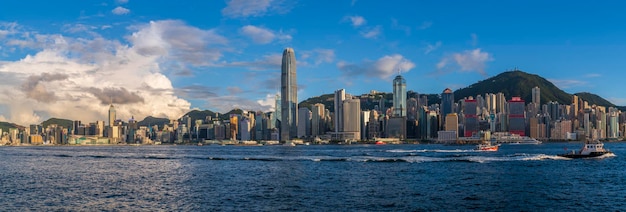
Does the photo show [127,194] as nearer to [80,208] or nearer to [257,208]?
[80,208]

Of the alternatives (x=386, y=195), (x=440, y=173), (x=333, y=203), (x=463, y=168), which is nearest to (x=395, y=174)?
(x=440, y=173)

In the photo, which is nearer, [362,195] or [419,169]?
[362,195]

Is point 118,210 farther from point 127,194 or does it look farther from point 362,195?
point 362,195

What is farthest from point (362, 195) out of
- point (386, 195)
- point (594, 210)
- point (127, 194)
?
point (127, 194)

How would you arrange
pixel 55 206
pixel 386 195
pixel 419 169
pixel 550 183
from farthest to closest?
1. pixel 419 169
2. pixel 550 183
3. pixel 386 195
4. pixel 55 206

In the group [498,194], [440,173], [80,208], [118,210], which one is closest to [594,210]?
[498,194]

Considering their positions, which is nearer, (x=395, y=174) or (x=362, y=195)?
(x=362, y=195)

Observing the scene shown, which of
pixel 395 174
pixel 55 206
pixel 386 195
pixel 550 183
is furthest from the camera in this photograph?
pixel 395 174

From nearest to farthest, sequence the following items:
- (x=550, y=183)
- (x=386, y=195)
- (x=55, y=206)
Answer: (x=55, y=206), (x=386, y=195), (x=550, y=183)

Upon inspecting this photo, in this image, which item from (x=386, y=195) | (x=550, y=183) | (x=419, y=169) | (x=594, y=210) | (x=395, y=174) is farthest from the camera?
(x=419, y=169)

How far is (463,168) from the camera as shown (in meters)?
96.0

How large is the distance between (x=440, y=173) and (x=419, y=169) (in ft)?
30.6

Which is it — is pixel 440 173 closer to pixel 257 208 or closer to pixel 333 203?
pixel 333 203

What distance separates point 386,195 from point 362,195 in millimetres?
2540
